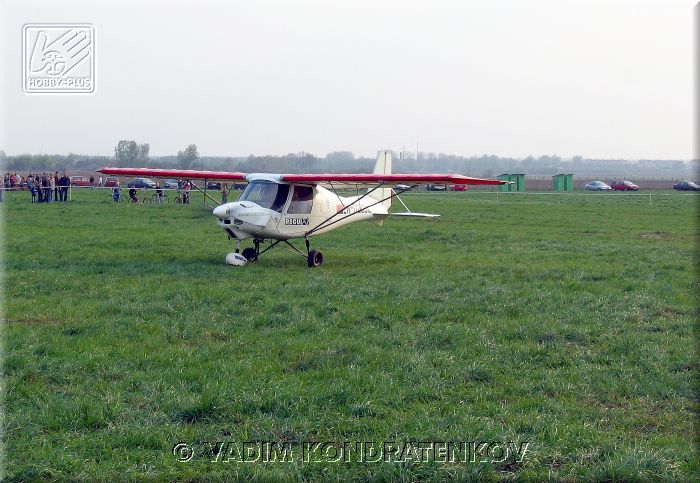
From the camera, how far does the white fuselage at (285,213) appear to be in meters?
15.4

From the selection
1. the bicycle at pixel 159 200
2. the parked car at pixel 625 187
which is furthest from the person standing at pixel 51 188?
the parked car at pixel 625 187

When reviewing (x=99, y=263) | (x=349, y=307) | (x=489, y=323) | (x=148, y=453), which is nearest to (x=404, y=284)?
(x=349, y=307)

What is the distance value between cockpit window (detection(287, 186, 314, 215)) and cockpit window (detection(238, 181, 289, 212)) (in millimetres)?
210

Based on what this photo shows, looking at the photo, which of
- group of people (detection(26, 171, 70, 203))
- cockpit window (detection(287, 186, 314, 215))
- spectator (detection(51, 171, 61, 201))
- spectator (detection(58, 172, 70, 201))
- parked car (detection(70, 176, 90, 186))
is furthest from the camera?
parked car (detection(70, 176, 90, 186))

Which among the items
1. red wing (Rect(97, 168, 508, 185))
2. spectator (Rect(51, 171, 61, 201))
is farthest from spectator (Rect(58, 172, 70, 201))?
red wing (Rect(97, 168, 508, 185))

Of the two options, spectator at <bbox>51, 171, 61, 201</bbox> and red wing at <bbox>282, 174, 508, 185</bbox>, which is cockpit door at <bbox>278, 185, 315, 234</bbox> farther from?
spectator at <bbox>51, 171, 61, 201</bbox>

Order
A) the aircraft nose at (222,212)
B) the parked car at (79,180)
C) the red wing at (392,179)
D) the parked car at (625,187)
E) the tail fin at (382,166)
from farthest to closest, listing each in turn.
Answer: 1. the parked car at (625,187)
2. the parked car at (79,180)
3. the tail fin at (382,166)
4. the aircraft nose at (222,212)
5. the red wing at (392,179)

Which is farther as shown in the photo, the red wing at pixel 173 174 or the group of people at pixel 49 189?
the group of people at pixel 49 189

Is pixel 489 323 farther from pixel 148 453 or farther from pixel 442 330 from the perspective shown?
pixel 148 453

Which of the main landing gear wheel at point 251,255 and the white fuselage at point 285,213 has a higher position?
the white fuselage at point 285,213

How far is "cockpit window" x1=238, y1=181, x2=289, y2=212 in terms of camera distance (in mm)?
16125

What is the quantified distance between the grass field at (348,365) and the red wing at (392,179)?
1764mm

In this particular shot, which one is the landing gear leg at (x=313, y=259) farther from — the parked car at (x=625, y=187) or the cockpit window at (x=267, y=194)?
the parked car at (x=625, y=187)

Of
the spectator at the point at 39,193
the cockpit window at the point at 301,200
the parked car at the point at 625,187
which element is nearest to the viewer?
the cockpit window at the point at 301,200
